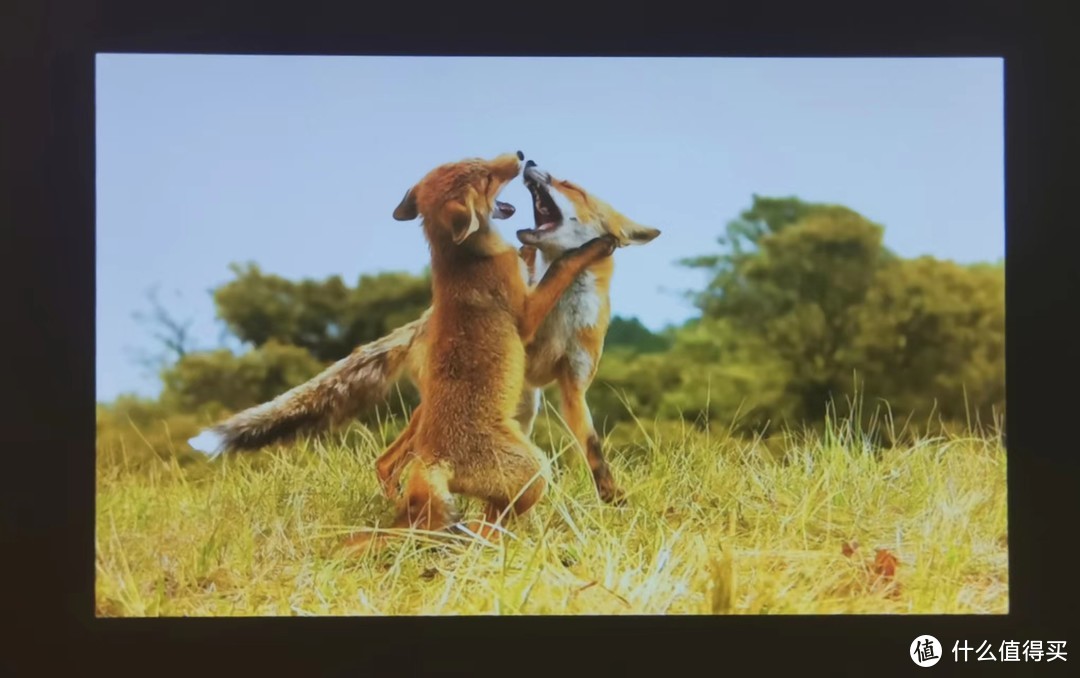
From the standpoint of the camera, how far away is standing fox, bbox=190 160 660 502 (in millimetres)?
2518

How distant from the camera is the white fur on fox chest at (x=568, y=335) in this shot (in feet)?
8.29

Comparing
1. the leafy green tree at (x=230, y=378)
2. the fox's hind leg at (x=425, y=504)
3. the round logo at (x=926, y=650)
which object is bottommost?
the round logo at (x=926, y=650)

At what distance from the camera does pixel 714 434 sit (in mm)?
2549

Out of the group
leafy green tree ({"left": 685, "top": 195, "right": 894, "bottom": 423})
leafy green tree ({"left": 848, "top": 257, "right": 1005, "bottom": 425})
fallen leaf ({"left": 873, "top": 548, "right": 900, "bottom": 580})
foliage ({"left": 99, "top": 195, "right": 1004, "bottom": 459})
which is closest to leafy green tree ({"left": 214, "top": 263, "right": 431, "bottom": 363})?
foliage ({"left": 99, "top": 195, "right": 1004, "bottom": 459})

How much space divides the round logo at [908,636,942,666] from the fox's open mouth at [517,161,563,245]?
1.37 m

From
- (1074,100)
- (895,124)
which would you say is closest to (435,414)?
(895,124)

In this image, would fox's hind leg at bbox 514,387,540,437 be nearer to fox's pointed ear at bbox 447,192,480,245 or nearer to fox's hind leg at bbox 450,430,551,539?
fox's hind leg at bbox 450,430,551,539

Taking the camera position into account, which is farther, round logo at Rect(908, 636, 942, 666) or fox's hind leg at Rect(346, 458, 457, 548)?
round logo at Rect(908, 636, 942, 666)

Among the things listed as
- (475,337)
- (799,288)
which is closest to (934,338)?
(799,288)

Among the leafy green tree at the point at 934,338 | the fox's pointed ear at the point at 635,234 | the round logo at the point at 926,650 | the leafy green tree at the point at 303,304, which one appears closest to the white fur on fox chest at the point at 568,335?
the fox's pointed ear at the point at 635,234

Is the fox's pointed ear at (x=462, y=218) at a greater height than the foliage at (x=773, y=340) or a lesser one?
greater

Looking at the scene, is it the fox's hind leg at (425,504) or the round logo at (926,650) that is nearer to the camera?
the fox's hind leg at (425,504)

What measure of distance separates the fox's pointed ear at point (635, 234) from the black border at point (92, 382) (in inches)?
17.3

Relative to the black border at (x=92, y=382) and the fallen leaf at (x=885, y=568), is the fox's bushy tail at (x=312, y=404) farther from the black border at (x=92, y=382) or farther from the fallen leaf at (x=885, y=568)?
the fallen leaf at (x=885, y=568)
